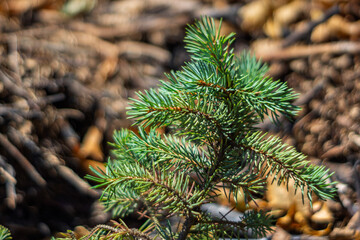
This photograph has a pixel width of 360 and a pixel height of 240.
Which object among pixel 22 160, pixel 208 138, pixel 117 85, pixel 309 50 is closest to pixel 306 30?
pixel 309 50

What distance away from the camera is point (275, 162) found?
67 centimetres

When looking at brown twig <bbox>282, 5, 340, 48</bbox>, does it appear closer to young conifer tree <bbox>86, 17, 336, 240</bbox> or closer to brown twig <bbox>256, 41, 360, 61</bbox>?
brown twig <bbox>256, 41, 360, 61</bbox>

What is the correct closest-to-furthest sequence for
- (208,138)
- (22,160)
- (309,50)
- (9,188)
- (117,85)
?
1. (208,138)
2. (9,188)
3. (22,160)
4. (309,50)
5. (117,85)

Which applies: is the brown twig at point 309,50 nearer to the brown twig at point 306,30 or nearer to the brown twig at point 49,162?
the brown twig at point 306,30

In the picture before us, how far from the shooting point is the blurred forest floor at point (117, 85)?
1171 millimetres

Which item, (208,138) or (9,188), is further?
(9,188)

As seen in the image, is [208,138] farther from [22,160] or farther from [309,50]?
[309,50]

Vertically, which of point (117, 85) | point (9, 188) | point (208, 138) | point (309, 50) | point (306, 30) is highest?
point (306, 30)

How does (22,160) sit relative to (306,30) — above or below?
below

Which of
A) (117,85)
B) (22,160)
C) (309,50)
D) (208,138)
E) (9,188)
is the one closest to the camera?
(208,138)

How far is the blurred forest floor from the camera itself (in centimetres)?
117

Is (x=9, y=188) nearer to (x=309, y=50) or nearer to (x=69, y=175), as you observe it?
(x=69, y=175)

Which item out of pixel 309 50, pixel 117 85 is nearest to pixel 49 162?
pixel 117 85

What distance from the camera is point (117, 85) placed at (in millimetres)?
1833
